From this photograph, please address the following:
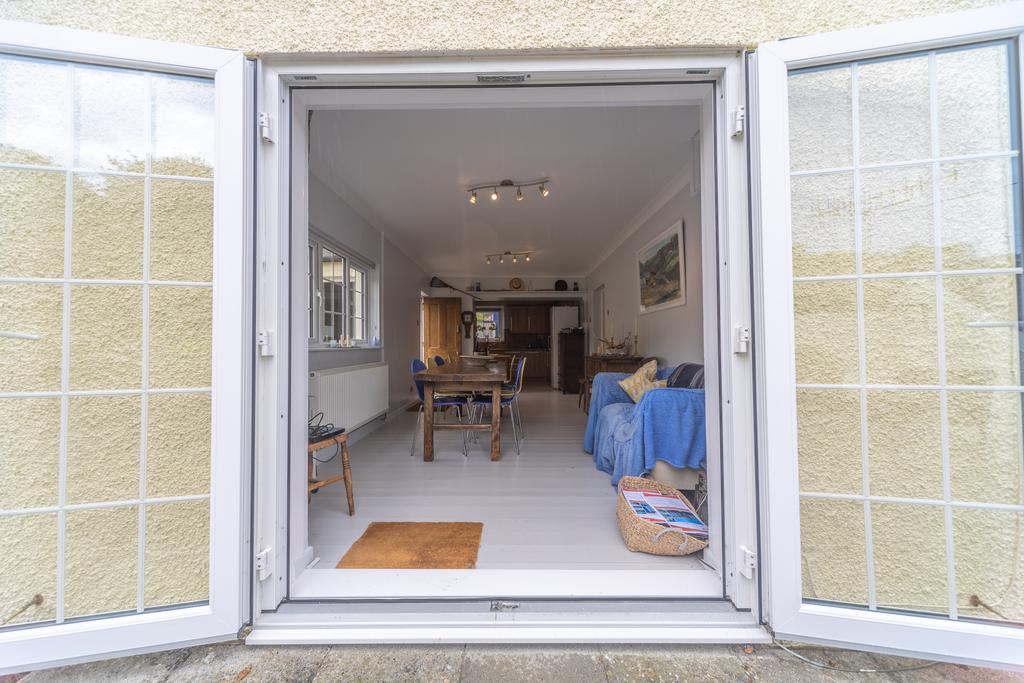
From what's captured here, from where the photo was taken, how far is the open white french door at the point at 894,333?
120 cm

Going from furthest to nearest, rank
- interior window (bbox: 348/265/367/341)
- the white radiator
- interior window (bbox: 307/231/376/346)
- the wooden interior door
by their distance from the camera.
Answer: the wooden interior door < interior window (bbox: 348/265/367/341) < interior window (bbox: 307/231/376/346) < the white radiator

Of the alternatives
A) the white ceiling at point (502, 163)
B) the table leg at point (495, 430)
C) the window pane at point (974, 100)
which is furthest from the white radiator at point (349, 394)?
the window pane at point (974, 100)

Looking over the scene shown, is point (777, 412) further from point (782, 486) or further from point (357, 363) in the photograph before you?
point (357, 363)

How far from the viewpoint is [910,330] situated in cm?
125

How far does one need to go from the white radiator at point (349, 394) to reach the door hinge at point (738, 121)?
309cm

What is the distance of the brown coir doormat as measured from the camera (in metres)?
1.71

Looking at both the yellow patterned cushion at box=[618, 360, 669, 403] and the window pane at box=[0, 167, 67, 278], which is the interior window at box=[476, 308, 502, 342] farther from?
the window pane at box=[0, 167, 67, 278]

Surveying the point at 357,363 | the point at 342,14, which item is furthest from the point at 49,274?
Answer: the point at 357,363

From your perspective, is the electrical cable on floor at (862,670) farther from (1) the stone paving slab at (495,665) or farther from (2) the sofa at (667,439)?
(2) the sofa at (667,439)

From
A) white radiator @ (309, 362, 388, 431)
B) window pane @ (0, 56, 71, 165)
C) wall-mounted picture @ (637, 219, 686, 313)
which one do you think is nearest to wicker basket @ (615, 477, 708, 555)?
wall-mounted picture @ (637, 219, 686, 313)

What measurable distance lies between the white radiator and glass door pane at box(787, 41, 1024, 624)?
10.4 feet

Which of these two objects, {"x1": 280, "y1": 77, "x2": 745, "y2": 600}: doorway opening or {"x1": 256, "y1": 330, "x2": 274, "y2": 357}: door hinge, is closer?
{"x1": 256, "y1": 330, "x2": 274, "y2": 357}: door hinge

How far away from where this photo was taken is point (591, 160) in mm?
3338

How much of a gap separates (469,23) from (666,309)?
10.8ft
